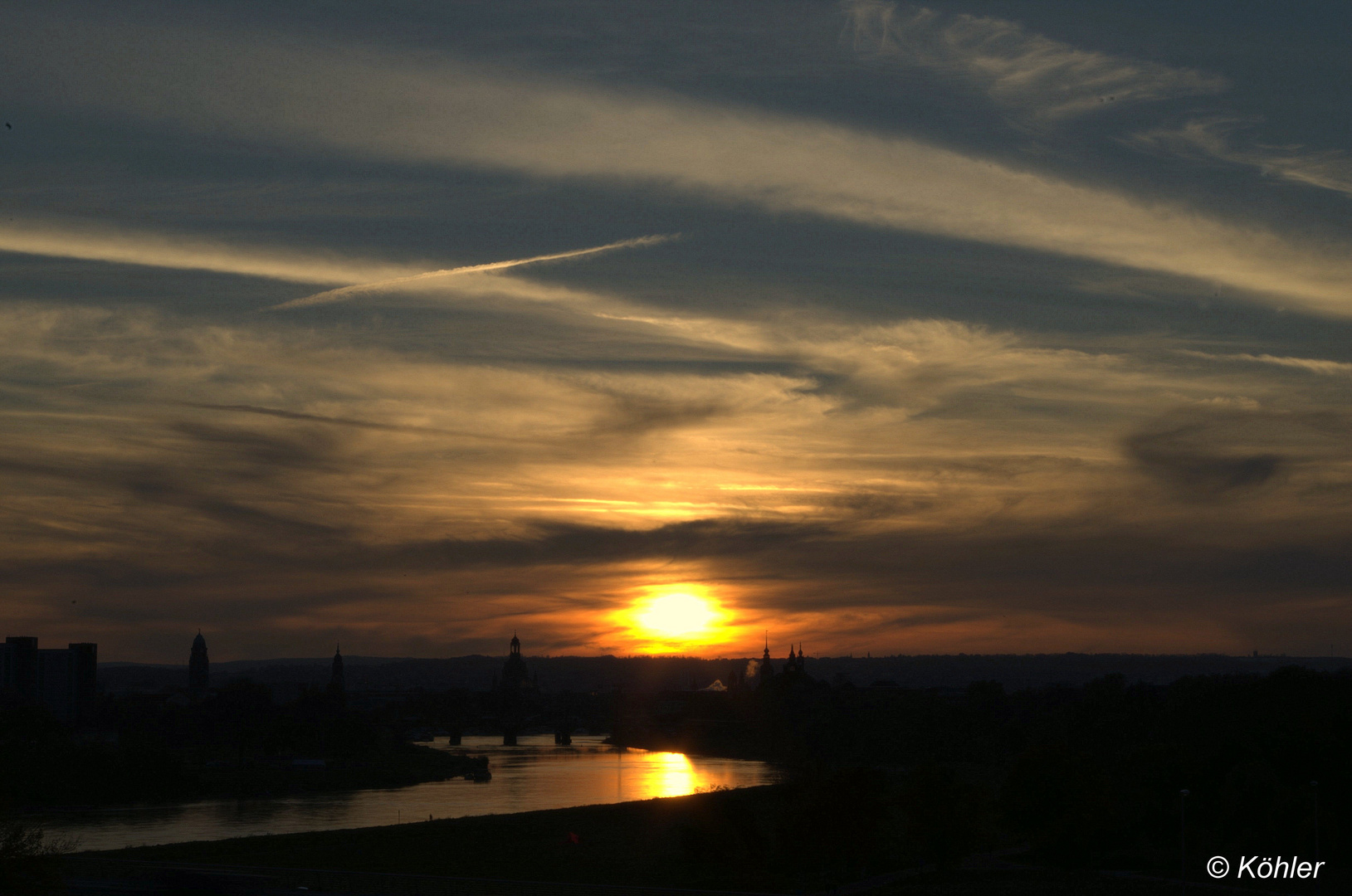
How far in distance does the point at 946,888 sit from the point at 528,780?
121663 mm

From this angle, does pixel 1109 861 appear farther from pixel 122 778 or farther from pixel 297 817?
pixel 122 778

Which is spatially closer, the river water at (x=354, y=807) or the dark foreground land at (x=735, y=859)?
the dark foreground land at (x=735, y=859)

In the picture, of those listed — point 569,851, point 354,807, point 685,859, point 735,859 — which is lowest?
point 354,807

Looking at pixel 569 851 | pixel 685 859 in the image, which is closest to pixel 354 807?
pixel 569 851

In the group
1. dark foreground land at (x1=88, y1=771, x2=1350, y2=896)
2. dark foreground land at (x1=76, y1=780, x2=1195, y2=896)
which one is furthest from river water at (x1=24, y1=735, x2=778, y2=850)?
dark foreground land at (x1=88, y1=771, x2=1350, y2=896)

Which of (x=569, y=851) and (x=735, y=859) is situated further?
(x=569, y=851)

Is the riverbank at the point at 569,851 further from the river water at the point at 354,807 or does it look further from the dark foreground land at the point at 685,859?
the river water at the point at 354,807

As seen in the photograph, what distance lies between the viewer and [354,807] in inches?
5704

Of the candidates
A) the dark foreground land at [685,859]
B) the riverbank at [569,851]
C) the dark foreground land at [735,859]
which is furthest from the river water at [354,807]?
the dark foreground land at [735,859]

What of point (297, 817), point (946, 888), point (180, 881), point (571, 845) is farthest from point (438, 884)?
point (297, 817)

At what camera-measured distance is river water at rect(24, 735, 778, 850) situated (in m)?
120

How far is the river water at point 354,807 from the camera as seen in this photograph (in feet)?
394

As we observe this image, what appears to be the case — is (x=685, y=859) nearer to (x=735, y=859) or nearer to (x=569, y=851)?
(x=735, y=859)

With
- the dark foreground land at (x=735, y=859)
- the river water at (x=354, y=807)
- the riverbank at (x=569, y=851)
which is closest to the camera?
the dark foreground land at (x=735, y=859)
